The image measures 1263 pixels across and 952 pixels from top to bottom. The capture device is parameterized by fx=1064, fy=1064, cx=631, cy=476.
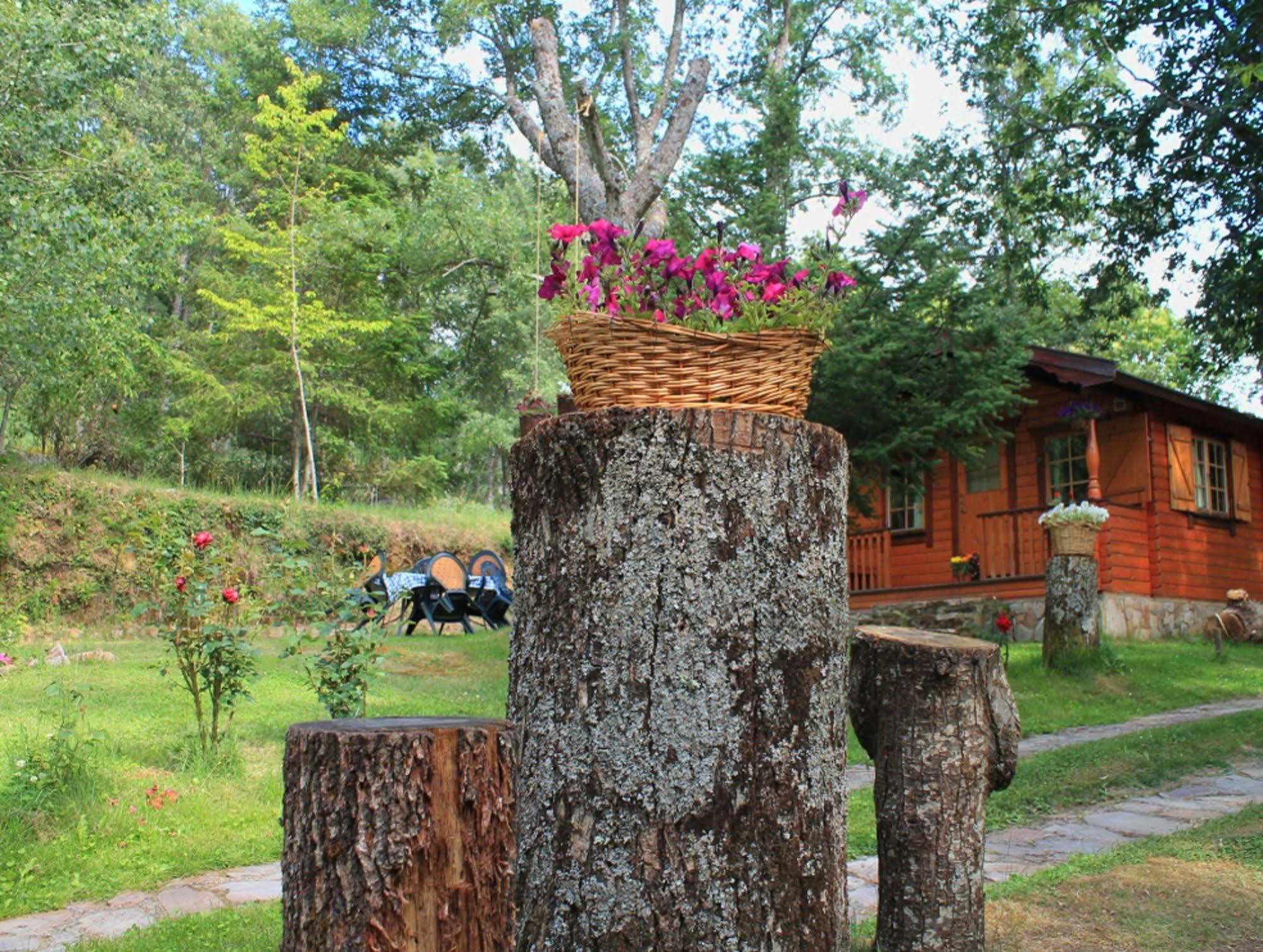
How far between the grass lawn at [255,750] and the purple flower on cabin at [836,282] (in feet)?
9.13

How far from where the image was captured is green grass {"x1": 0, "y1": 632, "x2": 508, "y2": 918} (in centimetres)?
396

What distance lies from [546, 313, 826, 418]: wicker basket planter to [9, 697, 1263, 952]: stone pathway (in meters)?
1.29

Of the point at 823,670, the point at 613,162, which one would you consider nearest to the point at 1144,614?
the point at 613,162

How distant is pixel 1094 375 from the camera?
1304cm

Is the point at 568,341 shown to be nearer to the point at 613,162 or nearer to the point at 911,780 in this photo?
the point at 911,780

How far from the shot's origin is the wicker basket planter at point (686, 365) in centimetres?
246

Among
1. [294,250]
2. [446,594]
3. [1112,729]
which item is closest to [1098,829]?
[1112,729]

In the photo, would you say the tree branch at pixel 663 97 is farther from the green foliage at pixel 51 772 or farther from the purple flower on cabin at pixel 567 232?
the purple flower on cabin at pixel 567 232

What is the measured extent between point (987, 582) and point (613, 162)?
7.35 m

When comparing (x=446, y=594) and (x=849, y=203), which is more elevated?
(x=849, y=203)

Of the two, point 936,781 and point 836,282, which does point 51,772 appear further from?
point 836,282

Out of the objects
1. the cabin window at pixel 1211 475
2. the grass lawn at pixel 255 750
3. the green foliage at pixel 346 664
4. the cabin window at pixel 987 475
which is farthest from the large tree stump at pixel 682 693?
the cabin window at pixel 1211 475

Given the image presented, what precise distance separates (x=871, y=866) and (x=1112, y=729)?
4.36 metres

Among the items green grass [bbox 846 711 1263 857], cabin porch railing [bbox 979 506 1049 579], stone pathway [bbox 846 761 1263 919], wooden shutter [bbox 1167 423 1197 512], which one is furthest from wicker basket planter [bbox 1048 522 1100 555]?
wooden shutter [bbox 1167 423 1197 512]
